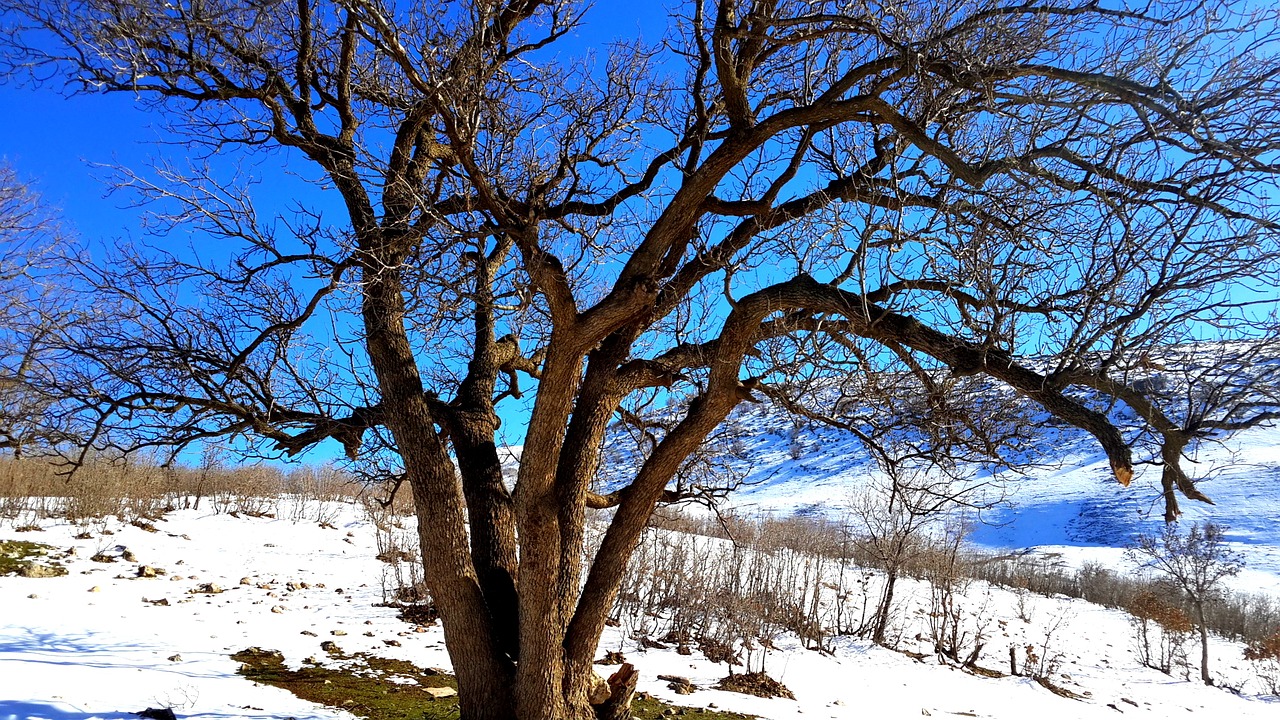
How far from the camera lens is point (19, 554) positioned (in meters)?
11.2

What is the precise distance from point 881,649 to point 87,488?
1719 centimetres

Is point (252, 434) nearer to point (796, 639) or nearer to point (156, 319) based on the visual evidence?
point (156, 319)

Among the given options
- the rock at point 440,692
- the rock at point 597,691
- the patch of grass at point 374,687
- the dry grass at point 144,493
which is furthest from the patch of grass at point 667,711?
the dry grass at point 144,493

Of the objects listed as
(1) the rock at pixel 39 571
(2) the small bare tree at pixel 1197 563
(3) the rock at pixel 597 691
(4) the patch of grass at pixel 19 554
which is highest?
(2) the small bare tree at pixel 1197 563

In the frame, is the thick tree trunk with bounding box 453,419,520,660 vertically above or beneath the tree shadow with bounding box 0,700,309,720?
above

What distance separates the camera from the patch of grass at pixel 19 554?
33.8 feet

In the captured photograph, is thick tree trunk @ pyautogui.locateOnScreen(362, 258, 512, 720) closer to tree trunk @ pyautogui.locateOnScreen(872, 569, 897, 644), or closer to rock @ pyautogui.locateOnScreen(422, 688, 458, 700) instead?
rock @ pyautogui.locateOnScreen(422, 688, 458, 700)

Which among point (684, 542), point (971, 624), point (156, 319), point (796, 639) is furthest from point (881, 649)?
point (156, 319)

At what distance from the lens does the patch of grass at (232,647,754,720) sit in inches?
241

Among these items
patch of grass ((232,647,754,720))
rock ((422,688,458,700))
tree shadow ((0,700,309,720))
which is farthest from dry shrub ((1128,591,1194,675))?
tree shadow ((0,700,309,720))

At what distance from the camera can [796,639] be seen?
14977mm

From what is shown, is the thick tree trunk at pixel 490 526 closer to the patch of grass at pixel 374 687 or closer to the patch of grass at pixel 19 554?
the patch of grass at pixel 374 687

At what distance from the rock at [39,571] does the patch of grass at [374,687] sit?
4872 mm

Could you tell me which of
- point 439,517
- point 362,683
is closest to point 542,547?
point 439,517
